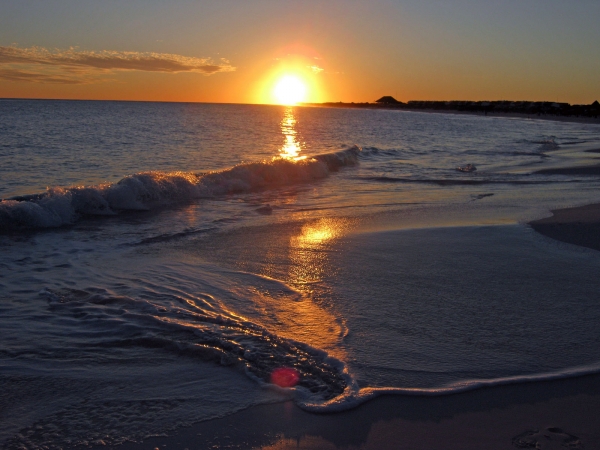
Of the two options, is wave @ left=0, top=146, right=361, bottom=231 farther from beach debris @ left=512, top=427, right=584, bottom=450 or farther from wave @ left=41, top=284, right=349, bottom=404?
beach debris @ left=512, top=427, right=584, bottom=450

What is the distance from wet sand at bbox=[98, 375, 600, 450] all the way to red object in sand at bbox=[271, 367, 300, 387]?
26 centimetres

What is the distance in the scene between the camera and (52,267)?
673 cm

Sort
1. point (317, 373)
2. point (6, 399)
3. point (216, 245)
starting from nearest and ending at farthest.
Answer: point (6, 399) → point (317, 373) → point (216, 245)

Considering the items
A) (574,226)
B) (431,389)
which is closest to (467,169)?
(574,226)

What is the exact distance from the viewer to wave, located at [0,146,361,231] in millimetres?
9391

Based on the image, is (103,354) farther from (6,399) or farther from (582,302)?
(582,302)

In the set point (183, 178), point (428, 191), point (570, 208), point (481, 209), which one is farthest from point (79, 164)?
point (570, 208)

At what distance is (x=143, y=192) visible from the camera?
40.0 feet

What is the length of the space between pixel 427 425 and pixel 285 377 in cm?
108

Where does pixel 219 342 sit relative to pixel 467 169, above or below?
below

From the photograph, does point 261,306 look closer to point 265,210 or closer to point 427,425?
→ point 427,425

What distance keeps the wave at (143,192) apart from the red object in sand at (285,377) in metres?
7.07

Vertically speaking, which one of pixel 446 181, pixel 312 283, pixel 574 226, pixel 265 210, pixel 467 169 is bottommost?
pixel 312 283

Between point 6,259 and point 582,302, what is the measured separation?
710cm
